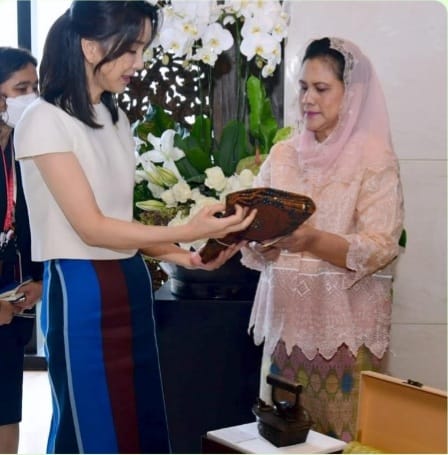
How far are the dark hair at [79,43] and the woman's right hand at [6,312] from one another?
68 cm

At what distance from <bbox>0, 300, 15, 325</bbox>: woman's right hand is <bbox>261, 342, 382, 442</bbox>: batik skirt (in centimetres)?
72

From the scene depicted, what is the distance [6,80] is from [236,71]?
724mm

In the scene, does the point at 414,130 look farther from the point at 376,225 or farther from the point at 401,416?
the point at 401,416

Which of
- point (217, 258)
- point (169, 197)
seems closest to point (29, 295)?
point (169, 197)

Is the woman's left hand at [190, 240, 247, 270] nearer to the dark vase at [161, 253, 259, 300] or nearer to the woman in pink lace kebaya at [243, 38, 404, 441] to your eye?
the woman in pink lace kebaya at [243, 38, 404, 441]

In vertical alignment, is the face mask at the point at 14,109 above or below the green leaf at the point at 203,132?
above

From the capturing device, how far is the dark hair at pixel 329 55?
6.18 ft

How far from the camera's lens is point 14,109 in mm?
2000

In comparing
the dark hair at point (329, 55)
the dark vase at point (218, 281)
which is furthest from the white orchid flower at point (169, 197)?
the dark hair at point (329, 55)

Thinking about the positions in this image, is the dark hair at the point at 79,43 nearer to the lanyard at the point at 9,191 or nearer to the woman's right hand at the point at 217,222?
the woman's right hand at the point at 217,222

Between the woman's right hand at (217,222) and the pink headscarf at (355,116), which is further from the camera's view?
the pink headscarf at (355,116)

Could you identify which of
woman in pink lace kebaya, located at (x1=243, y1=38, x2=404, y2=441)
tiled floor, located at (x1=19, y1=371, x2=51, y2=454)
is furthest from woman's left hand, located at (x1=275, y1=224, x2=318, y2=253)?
Answer: tiled floor, located at (x1=19, y1=371, x2=51, y2=454)

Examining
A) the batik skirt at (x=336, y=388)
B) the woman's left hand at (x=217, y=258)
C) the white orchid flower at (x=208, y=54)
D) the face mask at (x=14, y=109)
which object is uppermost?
the white orchid flower at (x=208, y=54)

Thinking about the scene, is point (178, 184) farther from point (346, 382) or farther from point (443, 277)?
point (443, 277)
